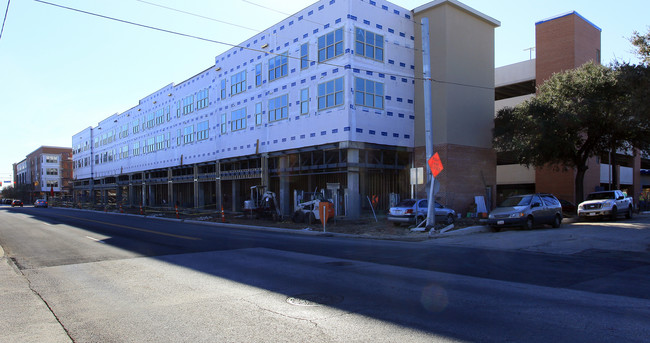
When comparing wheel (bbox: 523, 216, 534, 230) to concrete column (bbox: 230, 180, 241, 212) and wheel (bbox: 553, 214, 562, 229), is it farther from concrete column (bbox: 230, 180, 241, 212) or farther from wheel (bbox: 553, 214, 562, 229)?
concrete column (bbox: 230, 180, 241, 212)

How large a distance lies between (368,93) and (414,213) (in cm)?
921

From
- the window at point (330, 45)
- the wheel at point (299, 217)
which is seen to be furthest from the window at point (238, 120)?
the wheel at point (299, 217)

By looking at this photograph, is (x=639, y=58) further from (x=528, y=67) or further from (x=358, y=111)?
(x=528, y=67)

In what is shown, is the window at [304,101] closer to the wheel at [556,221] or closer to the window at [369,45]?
the window at [369,45]

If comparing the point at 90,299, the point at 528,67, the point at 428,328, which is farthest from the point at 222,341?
the point at 528,67

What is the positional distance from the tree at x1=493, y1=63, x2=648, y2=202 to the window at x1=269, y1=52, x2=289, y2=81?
15683 mm

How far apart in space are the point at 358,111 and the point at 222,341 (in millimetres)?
22016

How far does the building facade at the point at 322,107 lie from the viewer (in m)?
26.2

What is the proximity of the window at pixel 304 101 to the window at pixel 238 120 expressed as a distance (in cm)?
806

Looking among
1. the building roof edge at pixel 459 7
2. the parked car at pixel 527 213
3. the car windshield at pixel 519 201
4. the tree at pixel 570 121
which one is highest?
the building roof edge at pixel 459 7

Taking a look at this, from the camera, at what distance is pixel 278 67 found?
31.6 meters

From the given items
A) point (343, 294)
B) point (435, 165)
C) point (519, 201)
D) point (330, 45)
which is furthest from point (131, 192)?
point (343, 294)

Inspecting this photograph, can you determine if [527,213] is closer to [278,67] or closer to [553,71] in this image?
[278,67]

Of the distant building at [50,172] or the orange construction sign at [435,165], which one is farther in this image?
the distant building at [50,172]
